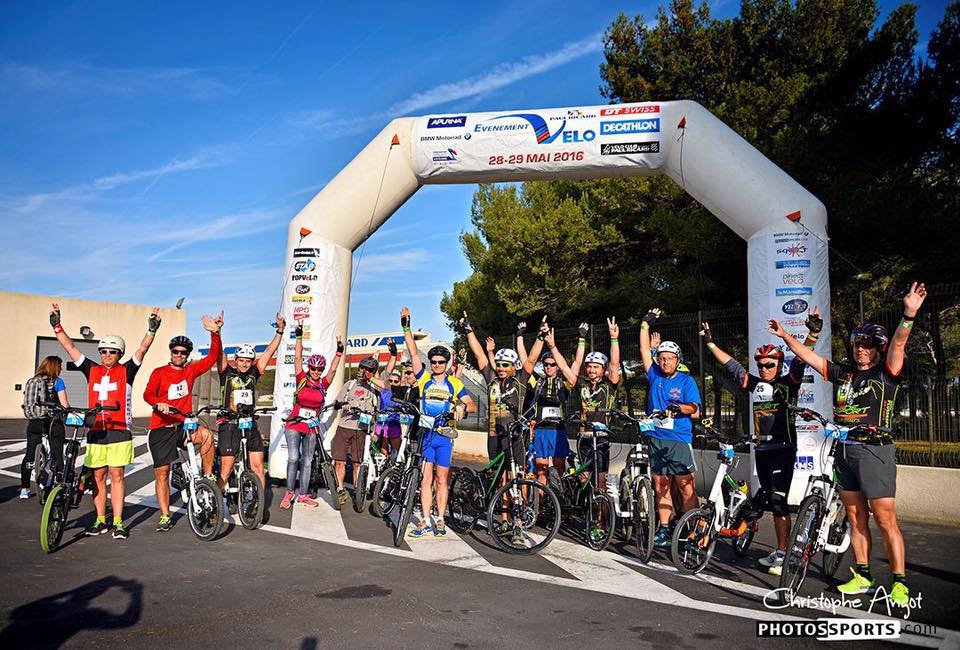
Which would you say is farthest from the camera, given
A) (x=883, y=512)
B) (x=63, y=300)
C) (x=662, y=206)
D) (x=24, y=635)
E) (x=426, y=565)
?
(x=63, y=300)

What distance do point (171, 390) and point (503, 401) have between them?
3459mm

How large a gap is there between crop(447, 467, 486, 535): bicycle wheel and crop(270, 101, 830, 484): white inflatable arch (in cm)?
409

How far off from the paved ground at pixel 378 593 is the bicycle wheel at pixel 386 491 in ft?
2.16

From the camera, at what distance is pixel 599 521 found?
24.5ft

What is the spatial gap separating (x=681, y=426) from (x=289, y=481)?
4954 mm

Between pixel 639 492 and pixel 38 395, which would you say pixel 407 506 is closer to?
pixel 639 492

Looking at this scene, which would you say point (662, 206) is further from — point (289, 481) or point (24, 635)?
point (24, 635)

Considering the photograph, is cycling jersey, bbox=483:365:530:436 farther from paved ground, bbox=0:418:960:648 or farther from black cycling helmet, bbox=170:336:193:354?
black cycling helmet, bbox=170:336:193:354

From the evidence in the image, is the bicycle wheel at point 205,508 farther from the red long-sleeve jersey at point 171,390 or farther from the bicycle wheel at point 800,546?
the bicycle wheel at point 800,546

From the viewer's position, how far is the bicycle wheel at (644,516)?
6781 mm

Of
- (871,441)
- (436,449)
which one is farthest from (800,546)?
(436,449)

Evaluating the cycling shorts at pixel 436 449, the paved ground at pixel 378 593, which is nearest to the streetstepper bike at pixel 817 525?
the paved ground at pixel 378 593

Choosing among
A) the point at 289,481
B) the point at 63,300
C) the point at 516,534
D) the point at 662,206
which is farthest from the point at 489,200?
the point at 516,534

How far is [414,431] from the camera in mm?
8508
